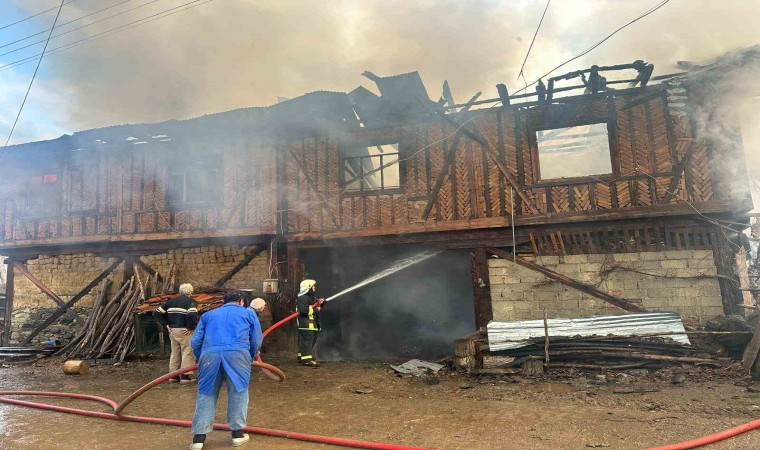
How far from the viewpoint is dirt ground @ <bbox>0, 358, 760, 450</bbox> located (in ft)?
15.3


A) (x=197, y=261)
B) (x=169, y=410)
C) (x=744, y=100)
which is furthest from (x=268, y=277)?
(x=744, y=100)

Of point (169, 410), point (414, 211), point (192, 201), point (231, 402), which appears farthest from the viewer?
point (192, 201)

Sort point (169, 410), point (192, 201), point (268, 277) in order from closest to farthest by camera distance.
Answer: point (169, 410), point (268, 277), point (192, 201)

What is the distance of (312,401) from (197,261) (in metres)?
7.31

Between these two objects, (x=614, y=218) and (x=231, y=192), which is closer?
(x=614, y=218)

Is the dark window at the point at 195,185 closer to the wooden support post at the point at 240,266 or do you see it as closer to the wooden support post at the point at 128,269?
the wooden support post at the point at 240,266

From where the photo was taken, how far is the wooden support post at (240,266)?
465 inches

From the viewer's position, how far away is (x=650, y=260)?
9211 millimetres

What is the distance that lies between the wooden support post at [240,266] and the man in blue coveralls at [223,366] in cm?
713

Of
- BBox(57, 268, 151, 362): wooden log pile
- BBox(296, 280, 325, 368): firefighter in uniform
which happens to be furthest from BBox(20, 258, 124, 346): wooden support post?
BBox(296, 280, 325, 368): firefighter in uniform

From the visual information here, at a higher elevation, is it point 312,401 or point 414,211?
point 414,211

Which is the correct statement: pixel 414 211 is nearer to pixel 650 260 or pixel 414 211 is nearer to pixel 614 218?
pixel 614 218

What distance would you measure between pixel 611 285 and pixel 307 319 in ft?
22.5

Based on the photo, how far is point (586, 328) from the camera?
326 inches
